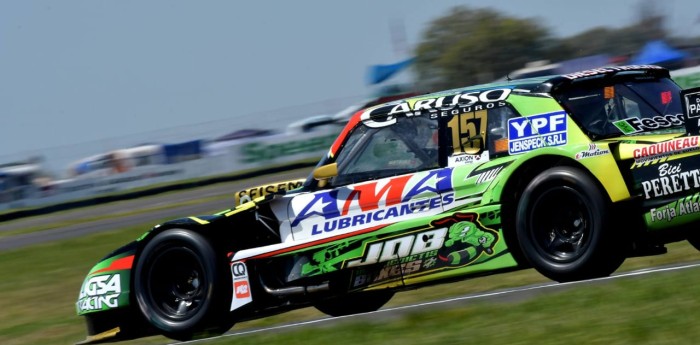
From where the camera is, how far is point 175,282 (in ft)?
26.5

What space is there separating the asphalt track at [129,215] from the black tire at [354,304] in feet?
43.4

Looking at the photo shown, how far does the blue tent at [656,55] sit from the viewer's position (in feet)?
109

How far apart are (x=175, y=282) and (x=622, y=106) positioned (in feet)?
10.9

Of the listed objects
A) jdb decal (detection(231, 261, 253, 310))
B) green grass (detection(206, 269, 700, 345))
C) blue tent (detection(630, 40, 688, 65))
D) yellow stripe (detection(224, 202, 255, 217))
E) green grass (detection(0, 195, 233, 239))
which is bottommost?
green grass (detection(0, 195, 233, 239))

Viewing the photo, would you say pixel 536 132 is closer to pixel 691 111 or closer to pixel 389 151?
pixel 691 111

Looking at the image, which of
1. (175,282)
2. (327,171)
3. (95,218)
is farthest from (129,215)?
(327,171)

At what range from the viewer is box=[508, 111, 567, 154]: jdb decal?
721cm

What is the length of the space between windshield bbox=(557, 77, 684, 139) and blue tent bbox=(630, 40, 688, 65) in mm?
26198

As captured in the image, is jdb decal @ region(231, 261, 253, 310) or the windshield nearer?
the windshield

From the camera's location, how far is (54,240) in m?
21.6

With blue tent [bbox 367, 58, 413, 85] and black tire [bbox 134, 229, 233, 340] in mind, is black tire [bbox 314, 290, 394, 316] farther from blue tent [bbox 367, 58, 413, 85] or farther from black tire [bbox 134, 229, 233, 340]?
blue tent [bbox 367, 58, 413, 85]

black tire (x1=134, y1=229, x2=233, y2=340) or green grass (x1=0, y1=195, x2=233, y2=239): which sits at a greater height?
black tire (x1=134, y1=229, x2=233, y2=340)

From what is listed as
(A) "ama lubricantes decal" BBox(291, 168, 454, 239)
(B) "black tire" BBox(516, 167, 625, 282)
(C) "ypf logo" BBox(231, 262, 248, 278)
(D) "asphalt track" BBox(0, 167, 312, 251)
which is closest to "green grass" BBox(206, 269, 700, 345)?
(B) "black tire" BBox(516, 167, 625, 282)

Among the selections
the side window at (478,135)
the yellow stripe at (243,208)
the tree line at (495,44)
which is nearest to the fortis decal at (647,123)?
the side window at (478,135)
